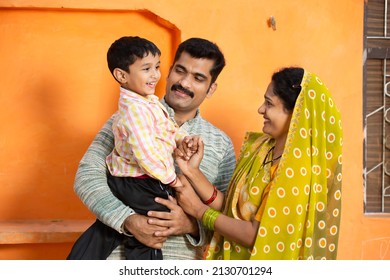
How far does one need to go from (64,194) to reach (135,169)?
1.54 metres

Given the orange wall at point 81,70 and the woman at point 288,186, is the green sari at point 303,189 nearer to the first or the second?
the woman at point 288,186

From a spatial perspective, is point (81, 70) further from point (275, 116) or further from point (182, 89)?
point (275, 116)

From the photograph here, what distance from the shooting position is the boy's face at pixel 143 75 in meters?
2.97

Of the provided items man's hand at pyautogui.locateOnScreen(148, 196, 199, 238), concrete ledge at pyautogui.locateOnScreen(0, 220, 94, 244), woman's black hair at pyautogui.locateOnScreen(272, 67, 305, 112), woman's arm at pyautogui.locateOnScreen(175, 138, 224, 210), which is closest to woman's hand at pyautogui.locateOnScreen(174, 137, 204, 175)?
woman's arm at pyautogui.locateOnScreen(175, 138, 224, 210)

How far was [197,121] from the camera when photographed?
3.40 meters

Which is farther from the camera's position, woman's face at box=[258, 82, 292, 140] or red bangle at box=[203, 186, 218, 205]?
red bangle at box=[203, 186, 218, 205]

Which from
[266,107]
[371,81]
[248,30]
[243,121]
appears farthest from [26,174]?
[371,81]

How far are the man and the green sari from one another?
33cm

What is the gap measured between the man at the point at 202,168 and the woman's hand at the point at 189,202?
0.03 meters

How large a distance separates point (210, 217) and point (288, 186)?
391mm

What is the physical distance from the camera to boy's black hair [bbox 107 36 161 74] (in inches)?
117

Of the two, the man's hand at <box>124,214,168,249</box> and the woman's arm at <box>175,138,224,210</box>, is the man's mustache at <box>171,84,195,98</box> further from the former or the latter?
the man's hand at <box>124,214,168,249</box>

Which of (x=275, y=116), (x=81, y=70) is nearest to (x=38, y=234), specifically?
(x=81, y=70)

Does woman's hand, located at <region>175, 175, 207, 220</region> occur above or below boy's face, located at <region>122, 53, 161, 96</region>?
below
